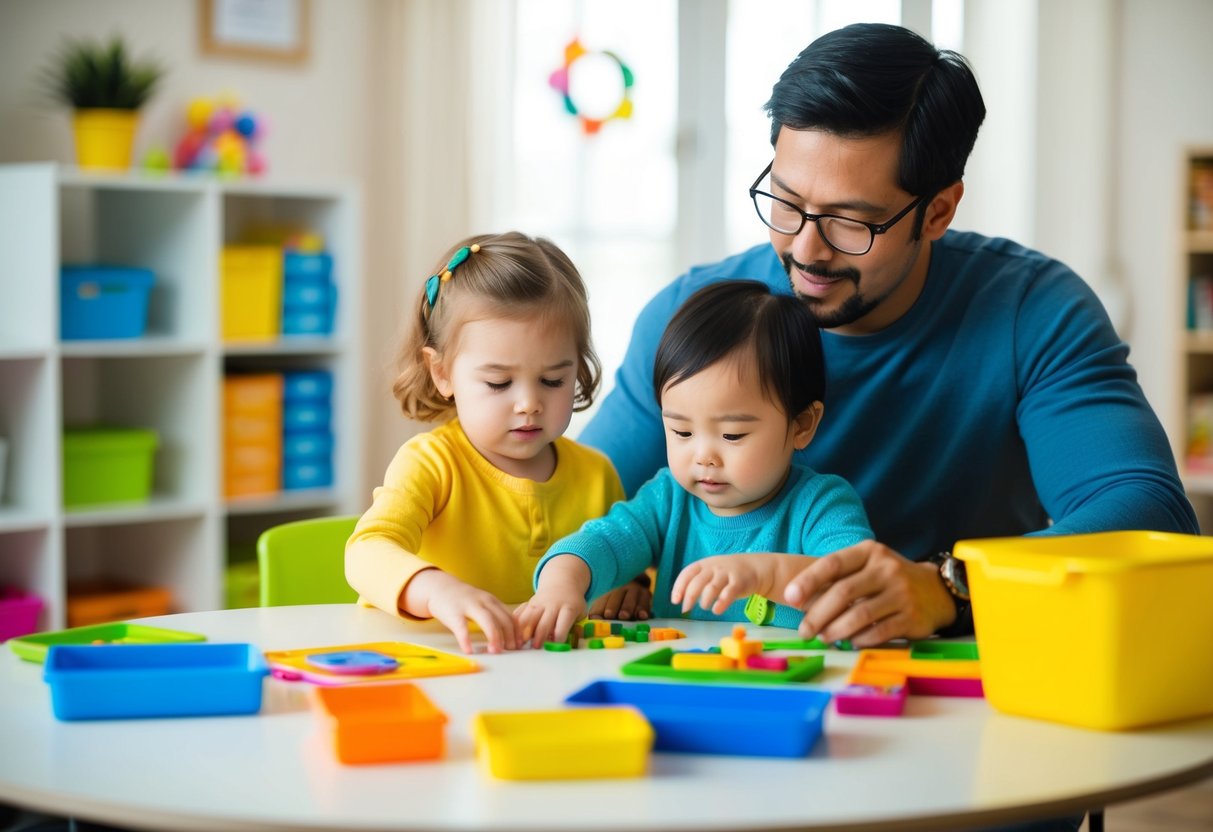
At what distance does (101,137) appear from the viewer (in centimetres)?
348

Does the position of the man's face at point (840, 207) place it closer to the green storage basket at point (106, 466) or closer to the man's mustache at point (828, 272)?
the man's mustache at point (828, 272)

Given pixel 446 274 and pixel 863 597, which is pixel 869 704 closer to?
pixel 863 597

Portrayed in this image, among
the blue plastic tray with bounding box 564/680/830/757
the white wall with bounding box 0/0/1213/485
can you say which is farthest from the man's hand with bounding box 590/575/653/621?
the white wall with bounding box 0/0/1213/485

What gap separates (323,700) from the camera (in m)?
1.07

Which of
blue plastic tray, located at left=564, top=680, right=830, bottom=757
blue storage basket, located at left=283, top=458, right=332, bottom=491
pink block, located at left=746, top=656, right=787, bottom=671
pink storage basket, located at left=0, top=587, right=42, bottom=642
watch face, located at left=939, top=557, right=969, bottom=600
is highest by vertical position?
watch face, located at left=939, top=557, right=969, bottom=600

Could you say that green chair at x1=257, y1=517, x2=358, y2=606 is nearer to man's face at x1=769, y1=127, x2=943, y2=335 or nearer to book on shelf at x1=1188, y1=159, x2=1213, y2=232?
man's face at x1=769, y1=127, x2=943, y2=335

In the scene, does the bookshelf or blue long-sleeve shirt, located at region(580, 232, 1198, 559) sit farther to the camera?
the bookshelf

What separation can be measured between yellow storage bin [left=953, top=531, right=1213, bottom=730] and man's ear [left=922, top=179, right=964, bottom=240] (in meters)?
0.75

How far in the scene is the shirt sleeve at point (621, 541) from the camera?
147cm

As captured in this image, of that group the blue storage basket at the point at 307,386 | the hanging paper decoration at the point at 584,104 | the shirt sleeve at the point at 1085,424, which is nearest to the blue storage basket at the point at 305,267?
the blue storage basket at the point at 307,386

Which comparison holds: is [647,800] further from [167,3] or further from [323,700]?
[167,3]

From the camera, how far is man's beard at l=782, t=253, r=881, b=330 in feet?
5.66

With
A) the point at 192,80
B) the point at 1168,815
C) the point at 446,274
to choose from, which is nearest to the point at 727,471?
the point at 446,274

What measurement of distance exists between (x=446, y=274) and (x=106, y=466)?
204cm
